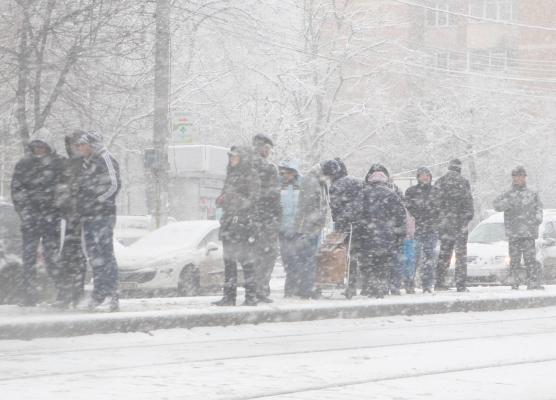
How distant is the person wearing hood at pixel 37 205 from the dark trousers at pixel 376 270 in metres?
3.95

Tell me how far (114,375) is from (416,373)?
2029 millimetres

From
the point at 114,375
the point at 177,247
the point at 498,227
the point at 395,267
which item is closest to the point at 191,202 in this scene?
the point at 498,227

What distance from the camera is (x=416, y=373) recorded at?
24.7ft

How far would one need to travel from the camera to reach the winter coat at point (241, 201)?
11.0 metres

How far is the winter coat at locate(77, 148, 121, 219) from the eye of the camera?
401 inches

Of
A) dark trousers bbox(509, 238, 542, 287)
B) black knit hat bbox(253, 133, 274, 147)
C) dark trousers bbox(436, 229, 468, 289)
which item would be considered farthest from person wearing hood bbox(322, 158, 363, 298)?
dark trousers bbox(509, 238, 542, 287)

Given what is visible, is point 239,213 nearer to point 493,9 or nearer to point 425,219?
point 425,219

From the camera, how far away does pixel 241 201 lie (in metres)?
11.0

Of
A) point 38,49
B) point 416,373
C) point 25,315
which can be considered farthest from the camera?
point 38,49

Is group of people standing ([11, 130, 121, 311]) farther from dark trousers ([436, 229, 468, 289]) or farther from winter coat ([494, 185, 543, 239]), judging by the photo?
winter coat ([494, 185, 543, 239])

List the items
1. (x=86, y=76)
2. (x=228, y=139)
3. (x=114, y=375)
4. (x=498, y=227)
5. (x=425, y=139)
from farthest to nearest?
(x=425, y=139) < (x=228, y=139) < (x=498, y=227) < (x=86, y=76) < (x=114, y=375)

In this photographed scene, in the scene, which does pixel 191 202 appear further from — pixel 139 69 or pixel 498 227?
pixel 498 227

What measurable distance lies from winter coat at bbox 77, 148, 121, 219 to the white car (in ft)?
18.4

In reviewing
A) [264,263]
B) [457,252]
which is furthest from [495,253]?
[264,263]
